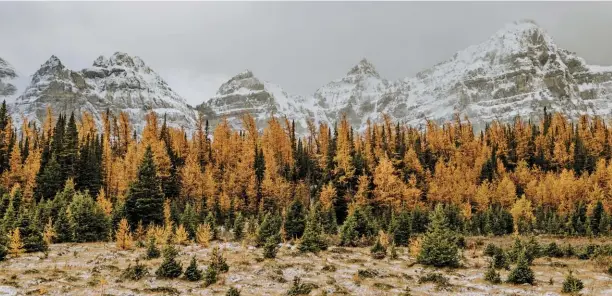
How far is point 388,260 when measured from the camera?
37.6m

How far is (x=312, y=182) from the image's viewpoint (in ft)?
307

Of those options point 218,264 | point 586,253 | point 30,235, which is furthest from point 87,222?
point 586,253

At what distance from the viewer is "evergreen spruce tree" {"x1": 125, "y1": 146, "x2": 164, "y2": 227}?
48.0 m

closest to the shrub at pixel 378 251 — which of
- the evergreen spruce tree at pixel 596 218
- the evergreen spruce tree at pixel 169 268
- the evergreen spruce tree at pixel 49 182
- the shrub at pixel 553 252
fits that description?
the shrub at pixel 553 252

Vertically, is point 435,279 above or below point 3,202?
below

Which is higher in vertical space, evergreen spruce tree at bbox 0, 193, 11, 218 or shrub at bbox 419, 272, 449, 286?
evergreen spruce tree at bbox 0, 193, 11, 218

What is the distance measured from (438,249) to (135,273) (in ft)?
68.9

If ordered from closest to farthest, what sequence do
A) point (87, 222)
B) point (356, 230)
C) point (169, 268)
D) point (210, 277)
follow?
1. point (210, 277)
2. point (169, 268)
3. point (87, 222)
4. point (356, 230)

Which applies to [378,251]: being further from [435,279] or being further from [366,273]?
[435,279]

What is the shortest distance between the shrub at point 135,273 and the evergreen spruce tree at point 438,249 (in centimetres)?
1976

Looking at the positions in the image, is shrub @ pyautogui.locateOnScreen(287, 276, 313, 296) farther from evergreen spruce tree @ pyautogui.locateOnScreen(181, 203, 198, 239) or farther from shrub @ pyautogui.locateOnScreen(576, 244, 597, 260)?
shrub @ pyautogui.locateOnScreen(576, 244, 597, 260)

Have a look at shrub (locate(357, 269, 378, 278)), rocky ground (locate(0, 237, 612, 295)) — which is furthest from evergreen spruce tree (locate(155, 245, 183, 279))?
shrub (locate(357, 269, 378, 278))

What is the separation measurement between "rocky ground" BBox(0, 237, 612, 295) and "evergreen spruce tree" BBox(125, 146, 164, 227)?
9.55 m

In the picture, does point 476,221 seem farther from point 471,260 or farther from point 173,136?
point 173,136
